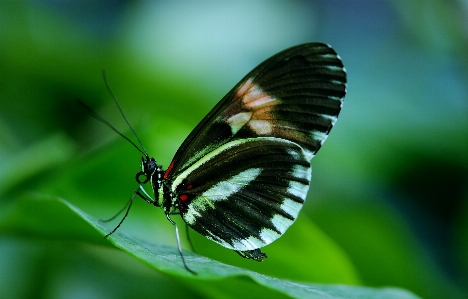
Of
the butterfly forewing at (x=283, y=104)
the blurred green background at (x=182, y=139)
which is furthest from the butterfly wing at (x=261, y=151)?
the blurred green background at (x=182, y=139)

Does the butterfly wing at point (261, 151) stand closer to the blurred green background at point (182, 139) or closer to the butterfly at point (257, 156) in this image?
the butterfly at point (257, 156)

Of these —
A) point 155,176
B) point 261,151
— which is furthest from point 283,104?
point 155,176

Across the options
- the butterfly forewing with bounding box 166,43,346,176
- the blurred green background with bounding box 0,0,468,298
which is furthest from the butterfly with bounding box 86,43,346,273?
the blurred green background with bounding box 0,0,468,298

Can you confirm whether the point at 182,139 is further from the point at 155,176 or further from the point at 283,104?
the point at 283,104

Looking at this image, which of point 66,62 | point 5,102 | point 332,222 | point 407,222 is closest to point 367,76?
point 407,222

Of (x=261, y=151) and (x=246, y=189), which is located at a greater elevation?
(x=261, y=151)

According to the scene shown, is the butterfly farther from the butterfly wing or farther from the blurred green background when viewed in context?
the blurred green background

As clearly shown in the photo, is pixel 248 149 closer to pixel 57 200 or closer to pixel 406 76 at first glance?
pixel 57 200

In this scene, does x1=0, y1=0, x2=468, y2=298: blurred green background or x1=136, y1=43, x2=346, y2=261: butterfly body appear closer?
x1=136, y1=43, x2=346, y2=261: butterfly body
